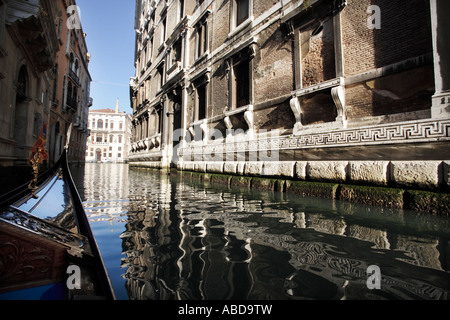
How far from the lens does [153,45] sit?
17.8 metres

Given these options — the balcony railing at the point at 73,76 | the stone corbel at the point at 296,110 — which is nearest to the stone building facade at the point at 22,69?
the stone corbel at the point at 296,110

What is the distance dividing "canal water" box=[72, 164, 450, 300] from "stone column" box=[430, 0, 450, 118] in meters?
1.71

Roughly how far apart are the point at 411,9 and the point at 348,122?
7.19ft

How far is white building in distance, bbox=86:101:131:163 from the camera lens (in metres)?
54.1

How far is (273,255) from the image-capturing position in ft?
5.29

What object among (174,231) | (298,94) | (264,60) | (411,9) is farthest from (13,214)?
(264,60)

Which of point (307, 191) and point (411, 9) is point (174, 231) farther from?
point (411, 9)

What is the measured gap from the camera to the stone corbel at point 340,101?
471cm

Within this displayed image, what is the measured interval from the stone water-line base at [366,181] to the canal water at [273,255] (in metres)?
0.42

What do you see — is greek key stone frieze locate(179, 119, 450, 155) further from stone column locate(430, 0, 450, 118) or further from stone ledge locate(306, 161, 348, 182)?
stone ledge locate(306, 161, 348, 182)
